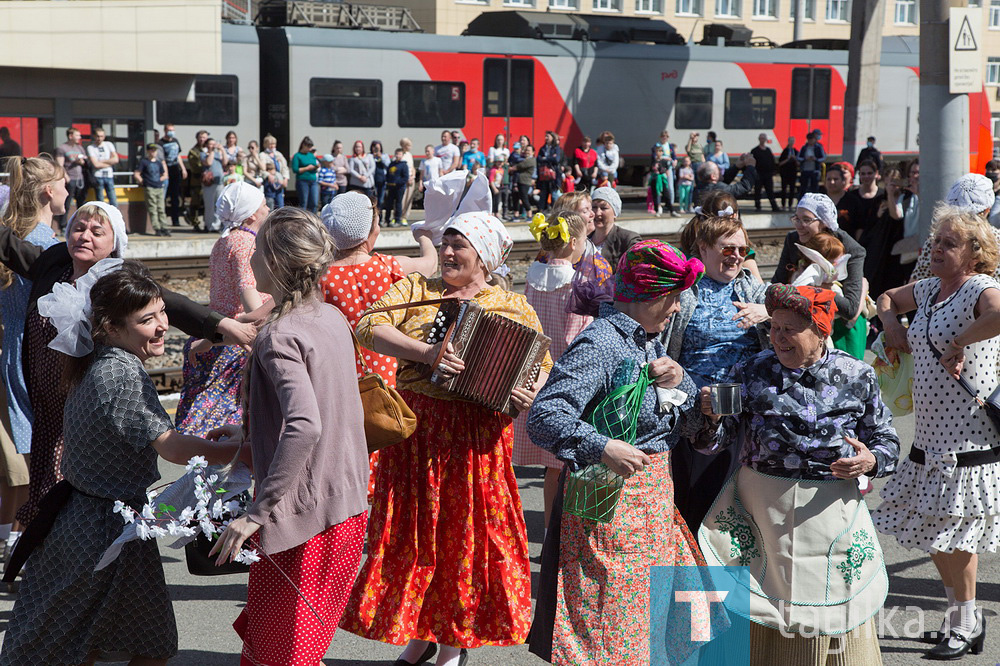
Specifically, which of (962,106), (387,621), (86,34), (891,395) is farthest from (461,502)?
(86,34)

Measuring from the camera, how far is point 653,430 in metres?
3.74

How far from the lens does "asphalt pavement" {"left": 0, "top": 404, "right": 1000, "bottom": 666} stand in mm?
4629

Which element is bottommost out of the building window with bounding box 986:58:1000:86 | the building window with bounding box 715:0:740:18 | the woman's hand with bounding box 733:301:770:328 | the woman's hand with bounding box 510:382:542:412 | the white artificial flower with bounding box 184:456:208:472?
the white artificial flower with bounding box 184:456:208:472

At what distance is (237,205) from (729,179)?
2322 centimetres

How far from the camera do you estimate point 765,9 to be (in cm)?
5278

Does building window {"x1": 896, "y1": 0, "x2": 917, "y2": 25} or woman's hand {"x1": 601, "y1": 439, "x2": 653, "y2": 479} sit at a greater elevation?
building window {"x1": 896, "y1": 0, "x2": 917, "y2": 25}

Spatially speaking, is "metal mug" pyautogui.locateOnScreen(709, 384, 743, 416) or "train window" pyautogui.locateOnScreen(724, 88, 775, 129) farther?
"train window" pyautogui.locateOnScreen(724, 88, 775, 129)

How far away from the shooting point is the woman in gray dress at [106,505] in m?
3.44

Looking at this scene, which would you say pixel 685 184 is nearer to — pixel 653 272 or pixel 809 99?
pixel 809 99

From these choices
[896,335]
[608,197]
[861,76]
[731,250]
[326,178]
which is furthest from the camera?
[861,76]

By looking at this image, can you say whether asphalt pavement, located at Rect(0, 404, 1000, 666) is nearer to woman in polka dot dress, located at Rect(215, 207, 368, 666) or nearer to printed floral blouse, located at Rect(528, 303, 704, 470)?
woman in polka dot dress, located at Rect(215, 207, 368, 666)

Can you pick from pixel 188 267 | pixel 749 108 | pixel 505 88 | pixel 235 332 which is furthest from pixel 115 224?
pixel 749 108

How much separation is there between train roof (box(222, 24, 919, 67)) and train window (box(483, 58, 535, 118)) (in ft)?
1.01

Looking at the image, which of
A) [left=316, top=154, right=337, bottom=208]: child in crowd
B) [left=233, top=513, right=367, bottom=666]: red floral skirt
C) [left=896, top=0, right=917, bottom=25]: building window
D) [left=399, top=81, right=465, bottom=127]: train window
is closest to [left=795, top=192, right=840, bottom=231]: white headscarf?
[left=233, top=513, right=367, bottom=666]: red floral skirt
